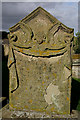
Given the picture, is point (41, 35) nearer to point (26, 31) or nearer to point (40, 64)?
point (26, 31)

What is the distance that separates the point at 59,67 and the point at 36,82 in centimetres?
58

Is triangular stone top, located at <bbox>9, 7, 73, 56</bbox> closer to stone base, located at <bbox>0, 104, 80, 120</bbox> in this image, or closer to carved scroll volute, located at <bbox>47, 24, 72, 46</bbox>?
carved scroll volute, located at <bbox>47, 24, 72, 46</bbox>

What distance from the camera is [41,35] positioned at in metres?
2.50

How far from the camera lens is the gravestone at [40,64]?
246 centimetres

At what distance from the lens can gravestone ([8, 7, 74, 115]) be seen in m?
2.46

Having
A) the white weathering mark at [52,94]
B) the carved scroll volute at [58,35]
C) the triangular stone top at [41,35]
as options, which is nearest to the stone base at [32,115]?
the white weathering mark at [52,94]

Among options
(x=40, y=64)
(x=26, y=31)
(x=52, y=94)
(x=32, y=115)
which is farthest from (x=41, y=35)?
(x=32, y=115)

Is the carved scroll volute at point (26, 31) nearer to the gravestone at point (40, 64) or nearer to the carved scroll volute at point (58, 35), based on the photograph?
the gravestone at point (40, 64)

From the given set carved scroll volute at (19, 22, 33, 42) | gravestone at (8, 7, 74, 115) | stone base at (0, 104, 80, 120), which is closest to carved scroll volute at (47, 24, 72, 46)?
gravestone at (8, 7, 74, 115)

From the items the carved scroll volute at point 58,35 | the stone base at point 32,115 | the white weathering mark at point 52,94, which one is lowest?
the stone base at point 32,115

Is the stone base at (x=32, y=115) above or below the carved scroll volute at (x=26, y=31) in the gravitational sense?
below

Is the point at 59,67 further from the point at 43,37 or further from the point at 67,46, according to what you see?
the point at 43,37

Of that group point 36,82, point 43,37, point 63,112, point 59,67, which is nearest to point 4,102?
point 36,82

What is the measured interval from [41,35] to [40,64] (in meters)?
0.60
